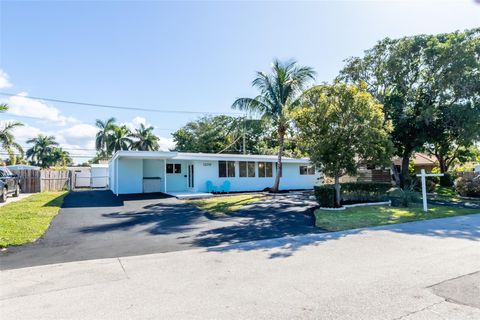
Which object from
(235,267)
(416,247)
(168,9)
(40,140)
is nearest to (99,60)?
(168,9)

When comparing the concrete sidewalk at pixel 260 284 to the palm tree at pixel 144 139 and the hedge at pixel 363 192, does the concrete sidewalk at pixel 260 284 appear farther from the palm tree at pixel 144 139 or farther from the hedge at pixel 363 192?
the palm tree at pixel 144 139

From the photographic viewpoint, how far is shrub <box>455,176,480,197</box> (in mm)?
16641

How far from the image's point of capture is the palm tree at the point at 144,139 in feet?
136

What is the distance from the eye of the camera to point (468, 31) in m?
17.4

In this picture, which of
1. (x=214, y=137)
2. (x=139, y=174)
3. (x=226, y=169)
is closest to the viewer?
(x=139, y=174)

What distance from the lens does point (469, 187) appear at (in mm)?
16938

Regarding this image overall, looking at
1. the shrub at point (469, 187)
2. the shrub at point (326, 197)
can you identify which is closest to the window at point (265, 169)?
the shrub at point (326, 197)

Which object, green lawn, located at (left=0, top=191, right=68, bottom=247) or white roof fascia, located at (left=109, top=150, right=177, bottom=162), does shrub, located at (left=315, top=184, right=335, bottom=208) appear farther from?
green lawn, located at (left=0, top=191, right=68, bottom=247)

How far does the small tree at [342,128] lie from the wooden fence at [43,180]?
63.2 feet

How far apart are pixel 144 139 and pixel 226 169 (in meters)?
24.6

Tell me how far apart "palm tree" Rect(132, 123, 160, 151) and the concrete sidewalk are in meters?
37.7

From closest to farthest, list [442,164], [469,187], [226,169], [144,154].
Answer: [469,187]
[144,154]
[226,169]
[442,164]

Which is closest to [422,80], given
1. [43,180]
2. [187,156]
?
[187,156]

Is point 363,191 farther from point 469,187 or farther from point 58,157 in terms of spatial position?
point 58,157
